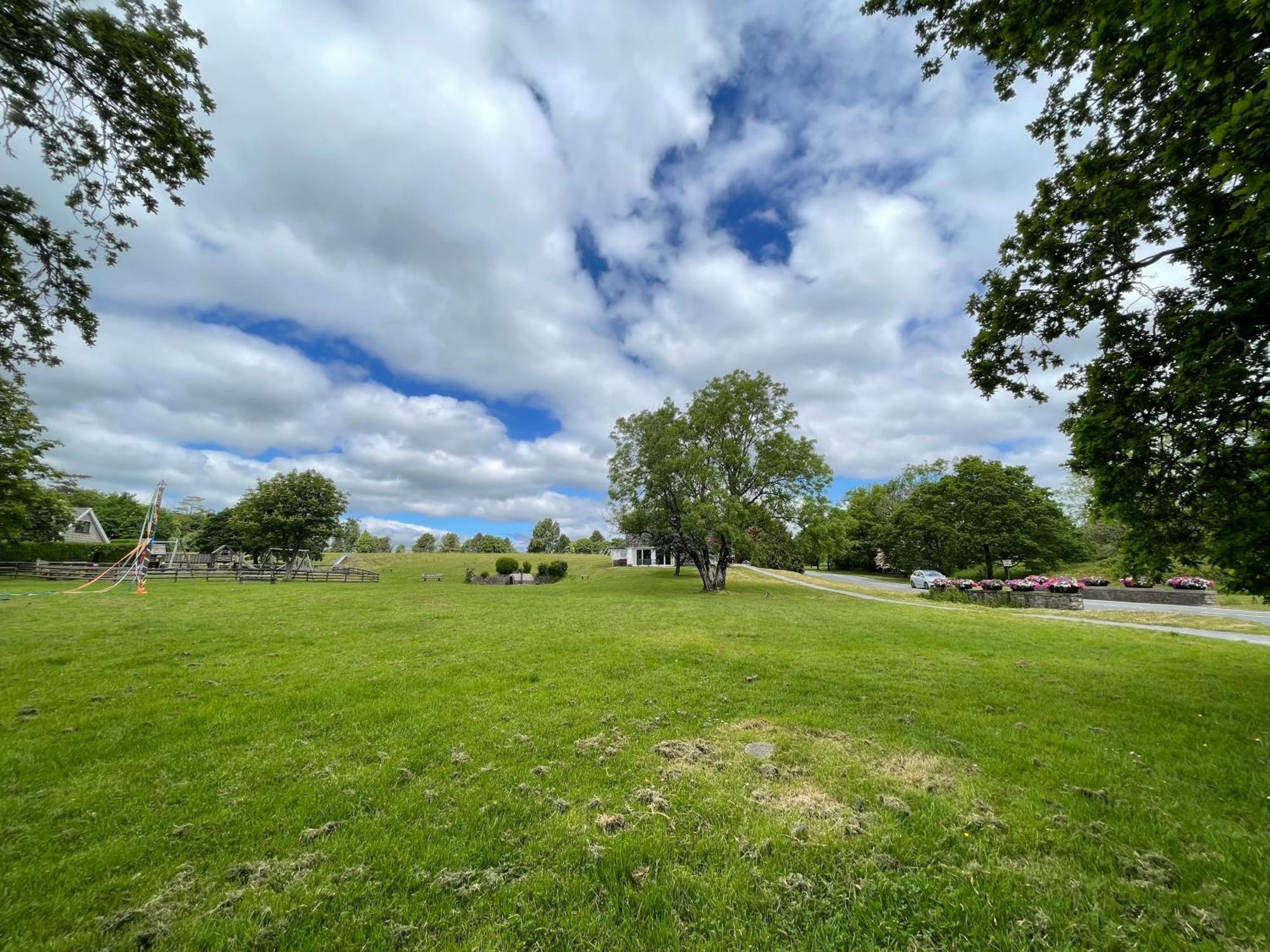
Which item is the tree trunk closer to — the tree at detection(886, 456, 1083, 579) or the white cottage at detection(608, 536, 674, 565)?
the tree at detection(886, 456, 1083, 579)

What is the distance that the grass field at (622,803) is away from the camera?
2.89 metres

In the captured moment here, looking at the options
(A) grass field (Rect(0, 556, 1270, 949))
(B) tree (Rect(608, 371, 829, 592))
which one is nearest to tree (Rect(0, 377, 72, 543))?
(A) grass field (Rect(0, 556, 1270, 949))

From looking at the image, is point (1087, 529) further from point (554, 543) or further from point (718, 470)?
point (554, 543)

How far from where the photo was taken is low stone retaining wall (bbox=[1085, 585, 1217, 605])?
909 inches

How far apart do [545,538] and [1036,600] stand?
8705cm

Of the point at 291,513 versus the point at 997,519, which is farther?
the point at 997,519

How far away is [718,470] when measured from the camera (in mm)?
28969

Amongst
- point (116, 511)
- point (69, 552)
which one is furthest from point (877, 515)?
point (116, 511)

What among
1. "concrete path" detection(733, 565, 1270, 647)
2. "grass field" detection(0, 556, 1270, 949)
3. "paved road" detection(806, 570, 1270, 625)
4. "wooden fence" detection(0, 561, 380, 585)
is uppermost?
"wooden fence" detection(0, 561, 380, 585)

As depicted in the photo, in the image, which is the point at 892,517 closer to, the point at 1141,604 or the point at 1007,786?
the point at 1141,604

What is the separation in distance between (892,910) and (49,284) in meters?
12.5

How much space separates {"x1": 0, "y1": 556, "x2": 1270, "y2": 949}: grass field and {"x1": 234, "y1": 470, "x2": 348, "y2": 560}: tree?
102 feet

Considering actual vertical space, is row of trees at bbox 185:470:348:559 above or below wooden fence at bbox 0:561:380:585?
above

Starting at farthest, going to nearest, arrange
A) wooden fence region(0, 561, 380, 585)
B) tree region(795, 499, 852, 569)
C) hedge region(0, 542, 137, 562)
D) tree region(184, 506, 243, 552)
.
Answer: tree region(184, 506, 243, 552) → hedge region(0, 542, 137, 562) → wooden fence region(0, 561, 380, 585) → tree region(795, 499, 852, 569)
